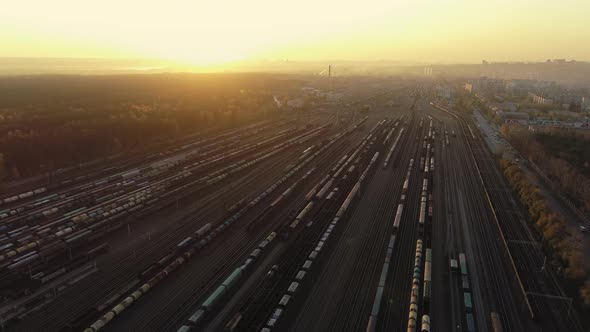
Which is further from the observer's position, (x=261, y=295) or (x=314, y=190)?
(x=314, y=190)

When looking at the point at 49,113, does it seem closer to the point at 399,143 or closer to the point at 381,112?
the point at 399,143

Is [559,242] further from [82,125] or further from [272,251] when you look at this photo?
[82,125]

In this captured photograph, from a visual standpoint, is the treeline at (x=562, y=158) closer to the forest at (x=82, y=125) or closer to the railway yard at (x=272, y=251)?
the railway yard at (x=272, y=251)

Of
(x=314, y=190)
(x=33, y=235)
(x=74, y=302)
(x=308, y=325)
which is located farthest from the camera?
(x=314, y=190)

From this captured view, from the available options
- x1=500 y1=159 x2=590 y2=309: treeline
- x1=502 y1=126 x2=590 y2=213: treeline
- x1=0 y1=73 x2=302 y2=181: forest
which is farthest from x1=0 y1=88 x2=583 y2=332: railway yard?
x1=502 y1=126 x2=590 y2=213: treeline

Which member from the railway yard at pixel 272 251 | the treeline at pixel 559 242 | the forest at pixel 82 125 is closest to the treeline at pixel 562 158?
the treeline at pixel 559 242

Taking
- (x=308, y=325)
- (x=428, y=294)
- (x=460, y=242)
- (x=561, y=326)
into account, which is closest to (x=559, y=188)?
(x=460, y=242)

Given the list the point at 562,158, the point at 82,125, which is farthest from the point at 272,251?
the point at 562,158
